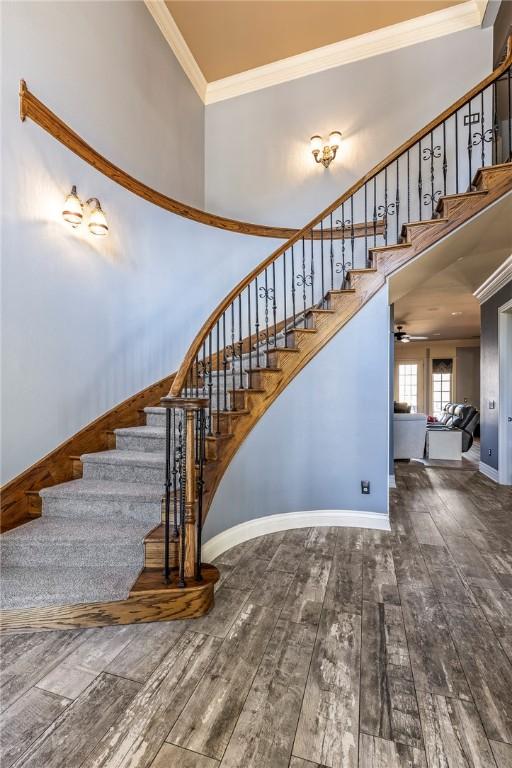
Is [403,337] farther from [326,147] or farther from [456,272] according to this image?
[326,147]

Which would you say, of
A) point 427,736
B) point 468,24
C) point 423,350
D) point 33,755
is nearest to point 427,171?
point 468,24

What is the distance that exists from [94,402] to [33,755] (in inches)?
84.5

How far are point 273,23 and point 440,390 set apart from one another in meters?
10.3

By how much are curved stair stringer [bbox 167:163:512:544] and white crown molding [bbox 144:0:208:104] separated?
11.5ft

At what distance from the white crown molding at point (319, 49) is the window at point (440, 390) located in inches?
359

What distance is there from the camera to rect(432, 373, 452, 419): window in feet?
36.9

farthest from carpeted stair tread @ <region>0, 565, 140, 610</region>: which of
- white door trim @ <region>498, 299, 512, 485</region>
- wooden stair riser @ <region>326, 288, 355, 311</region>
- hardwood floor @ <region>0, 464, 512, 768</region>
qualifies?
white door trim @ <region>498, 299, 512, 485</region>

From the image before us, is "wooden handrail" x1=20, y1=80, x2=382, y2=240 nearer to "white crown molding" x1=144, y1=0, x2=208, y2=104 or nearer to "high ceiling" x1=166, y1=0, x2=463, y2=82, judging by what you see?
"white crown molding" x1=144, y1=0, x2=208, y2=104

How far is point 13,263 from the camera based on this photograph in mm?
2250

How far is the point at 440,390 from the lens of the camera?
1133cm

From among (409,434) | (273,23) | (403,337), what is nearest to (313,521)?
(409,434)

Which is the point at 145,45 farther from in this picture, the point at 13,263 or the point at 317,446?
the point at 317,446

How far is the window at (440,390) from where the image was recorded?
11.2m

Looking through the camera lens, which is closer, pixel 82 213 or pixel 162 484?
pixel 162 484
